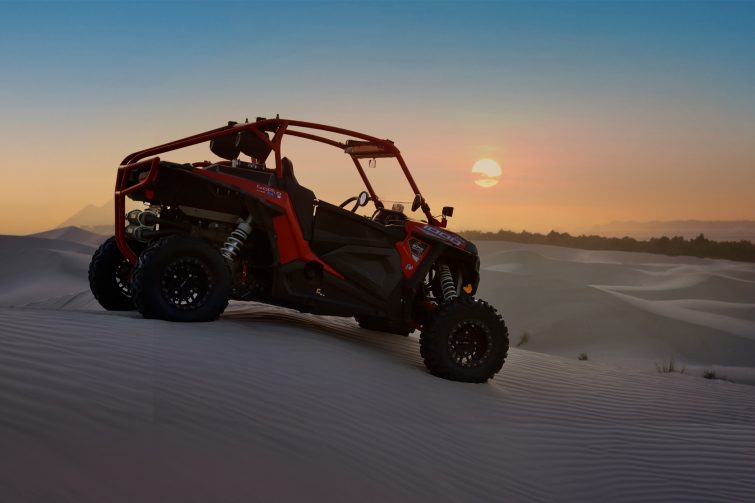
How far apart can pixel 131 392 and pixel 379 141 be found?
4.55 m

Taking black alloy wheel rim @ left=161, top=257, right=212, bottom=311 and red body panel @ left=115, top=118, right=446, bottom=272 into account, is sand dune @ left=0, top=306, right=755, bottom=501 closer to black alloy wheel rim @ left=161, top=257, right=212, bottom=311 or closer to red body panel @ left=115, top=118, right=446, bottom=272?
black alloy wheel rim @ left=161, top=257, right=212, bottom=311

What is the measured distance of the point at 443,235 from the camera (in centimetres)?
842

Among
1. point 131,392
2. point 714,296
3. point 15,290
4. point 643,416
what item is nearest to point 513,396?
point 643,416

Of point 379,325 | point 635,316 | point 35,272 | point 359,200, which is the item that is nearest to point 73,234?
point 35,272

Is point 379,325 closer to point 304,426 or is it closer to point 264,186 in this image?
point 264,186

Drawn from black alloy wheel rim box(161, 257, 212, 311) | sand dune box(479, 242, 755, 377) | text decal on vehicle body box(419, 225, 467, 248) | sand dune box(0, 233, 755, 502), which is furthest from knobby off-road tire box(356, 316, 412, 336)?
sand dune box(479, 242, 755, 377)

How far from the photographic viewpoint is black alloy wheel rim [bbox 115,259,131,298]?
27.9 ft

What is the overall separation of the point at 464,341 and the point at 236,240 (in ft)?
8.24

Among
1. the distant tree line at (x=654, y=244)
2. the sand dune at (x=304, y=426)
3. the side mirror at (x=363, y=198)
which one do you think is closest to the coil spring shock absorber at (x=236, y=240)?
the sand dune at (x=304, y=426)

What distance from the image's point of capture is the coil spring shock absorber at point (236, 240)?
24.6 ft

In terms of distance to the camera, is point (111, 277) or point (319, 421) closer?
point (319, 421)

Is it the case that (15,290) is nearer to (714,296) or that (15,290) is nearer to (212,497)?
(212,497)

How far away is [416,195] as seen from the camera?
27.1 ft

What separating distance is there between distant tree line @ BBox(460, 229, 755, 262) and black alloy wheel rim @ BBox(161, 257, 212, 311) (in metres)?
38.2
